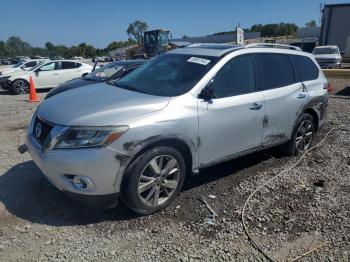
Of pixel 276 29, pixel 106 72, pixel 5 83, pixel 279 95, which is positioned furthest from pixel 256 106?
pixel 276 29

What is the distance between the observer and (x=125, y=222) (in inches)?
140

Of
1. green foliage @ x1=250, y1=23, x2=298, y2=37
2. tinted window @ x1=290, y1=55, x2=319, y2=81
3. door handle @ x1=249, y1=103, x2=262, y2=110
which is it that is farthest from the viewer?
green foliage @ x1=250, y1=23, x2=298, y2=37

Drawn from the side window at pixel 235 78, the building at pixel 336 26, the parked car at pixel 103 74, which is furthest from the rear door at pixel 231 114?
the building at pixel 336 26

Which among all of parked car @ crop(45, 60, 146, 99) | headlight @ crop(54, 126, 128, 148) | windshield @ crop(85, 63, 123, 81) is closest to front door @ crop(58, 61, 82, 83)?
parked car @ crop(45, 60, 146, 99)

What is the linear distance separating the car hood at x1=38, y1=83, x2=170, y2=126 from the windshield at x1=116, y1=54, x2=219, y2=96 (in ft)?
0.80

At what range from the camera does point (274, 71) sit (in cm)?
477

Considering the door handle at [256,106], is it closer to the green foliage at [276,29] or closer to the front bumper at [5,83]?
the front bumper at [5,83]

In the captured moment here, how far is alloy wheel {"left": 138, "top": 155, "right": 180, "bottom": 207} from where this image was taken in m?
3.51

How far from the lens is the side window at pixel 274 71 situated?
4559 millimetres

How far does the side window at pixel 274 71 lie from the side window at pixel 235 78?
187 mm

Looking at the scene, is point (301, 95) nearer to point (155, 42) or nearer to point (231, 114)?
point (231, 114)

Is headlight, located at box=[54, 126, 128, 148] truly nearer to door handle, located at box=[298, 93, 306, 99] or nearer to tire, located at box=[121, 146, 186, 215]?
tire, located at box=[121, 146, 186, 215]

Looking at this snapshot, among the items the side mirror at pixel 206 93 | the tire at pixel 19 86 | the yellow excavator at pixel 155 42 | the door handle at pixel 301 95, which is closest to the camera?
the side mirror at pixel 206 93

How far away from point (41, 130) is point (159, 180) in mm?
1377
